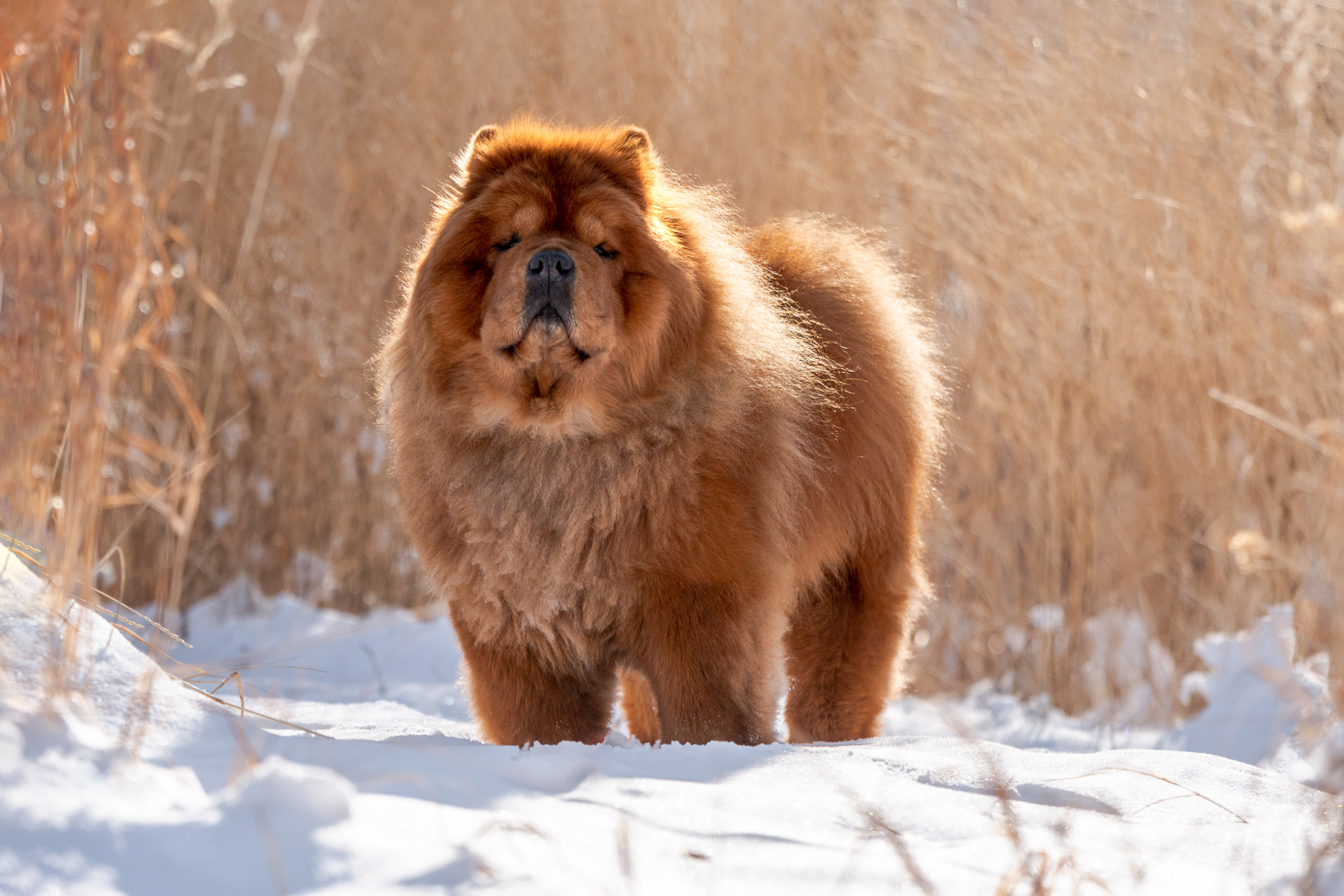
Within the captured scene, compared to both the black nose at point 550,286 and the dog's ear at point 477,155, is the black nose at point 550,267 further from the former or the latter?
the dog's ear at point 477,155

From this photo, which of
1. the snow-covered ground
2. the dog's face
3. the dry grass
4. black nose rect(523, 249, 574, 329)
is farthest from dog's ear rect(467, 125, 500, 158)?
the snow-covered ground

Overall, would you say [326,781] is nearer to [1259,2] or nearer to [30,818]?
[30,818]

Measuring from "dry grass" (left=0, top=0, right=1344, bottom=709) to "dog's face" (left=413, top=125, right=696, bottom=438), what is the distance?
0.96 meters

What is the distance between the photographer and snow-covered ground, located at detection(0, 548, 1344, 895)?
1.51 metres

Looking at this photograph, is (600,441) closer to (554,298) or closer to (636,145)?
(554,298)

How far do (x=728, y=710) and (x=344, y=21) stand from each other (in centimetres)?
502

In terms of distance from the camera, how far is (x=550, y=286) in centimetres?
273

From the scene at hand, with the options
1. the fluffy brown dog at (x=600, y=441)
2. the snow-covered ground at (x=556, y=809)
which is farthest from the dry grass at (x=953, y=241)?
the snow-covered ground at (x=556, y=809)

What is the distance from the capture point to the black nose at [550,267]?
8.94 feet

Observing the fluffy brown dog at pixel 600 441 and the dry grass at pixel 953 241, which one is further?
the dry grass at pixel 953 241

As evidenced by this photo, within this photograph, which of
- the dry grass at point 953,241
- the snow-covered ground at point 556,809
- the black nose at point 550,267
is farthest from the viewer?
the dry grass at point 953,241

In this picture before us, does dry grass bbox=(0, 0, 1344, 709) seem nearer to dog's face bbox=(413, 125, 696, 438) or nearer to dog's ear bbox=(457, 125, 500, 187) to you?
dog's ear bbox=(457, 125, 500, 187)

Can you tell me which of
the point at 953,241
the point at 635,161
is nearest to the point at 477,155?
the point at 635,161

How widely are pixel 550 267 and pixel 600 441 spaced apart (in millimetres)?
443
